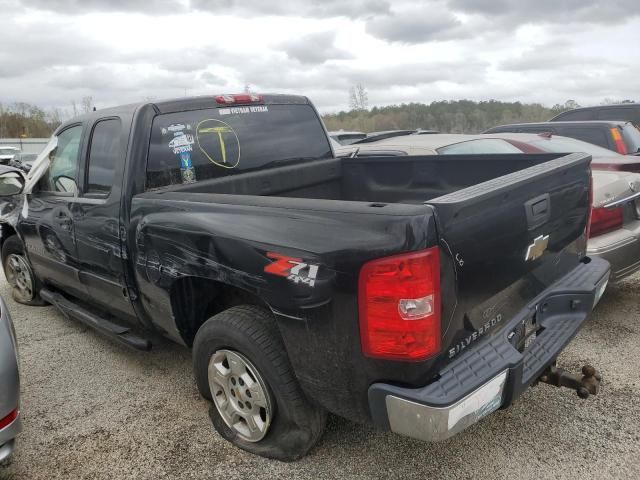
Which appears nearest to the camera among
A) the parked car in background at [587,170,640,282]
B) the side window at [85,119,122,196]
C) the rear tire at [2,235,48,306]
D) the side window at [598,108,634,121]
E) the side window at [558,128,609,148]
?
the side window at [85,119,122,196]

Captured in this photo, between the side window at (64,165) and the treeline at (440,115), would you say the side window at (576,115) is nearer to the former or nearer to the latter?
the side window at (64,165)

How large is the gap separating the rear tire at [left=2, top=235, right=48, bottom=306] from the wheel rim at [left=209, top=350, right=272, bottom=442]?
3035mm

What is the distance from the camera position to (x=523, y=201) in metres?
2.39

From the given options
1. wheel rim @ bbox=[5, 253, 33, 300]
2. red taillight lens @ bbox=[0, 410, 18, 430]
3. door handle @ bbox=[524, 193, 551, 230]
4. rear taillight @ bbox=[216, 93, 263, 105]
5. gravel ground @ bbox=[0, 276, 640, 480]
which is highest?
rear taillight @ bbox=[216, 93, 263, 105]

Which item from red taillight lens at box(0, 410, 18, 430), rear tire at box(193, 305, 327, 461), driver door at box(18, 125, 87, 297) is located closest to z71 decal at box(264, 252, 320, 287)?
rear tire at box(193, 305, 327, 461)

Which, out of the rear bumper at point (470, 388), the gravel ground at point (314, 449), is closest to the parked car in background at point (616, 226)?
the gravel ground at point (314, 449)

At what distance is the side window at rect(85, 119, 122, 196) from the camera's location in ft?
10.9

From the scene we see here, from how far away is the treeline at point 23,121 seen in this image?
43.5 metres

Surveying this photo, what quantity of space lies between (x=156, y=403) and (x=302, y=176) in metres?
1.90

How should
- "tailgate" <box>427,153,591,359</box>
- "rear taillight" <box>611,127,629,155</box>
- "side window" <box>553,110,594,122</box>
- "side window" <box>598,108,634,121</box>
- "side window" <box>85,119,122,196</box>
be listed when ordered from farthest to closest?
A: "side window" <box>553,110,594,122</box>, "side window" <box>598,108,634,121</box>, "rear taillight" <box>611,127,629,155</box>, "side window" <box>85,119,122,196</box>, "tailgate" <box>427,153,591,359</box>

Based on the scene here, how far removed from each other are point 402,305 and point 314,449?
1219mm

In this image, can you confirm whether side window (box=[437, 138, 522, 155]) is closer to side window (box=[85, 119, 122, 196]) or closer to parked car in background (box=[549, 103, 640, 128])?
side window (box=[85, 119, 122, 196])

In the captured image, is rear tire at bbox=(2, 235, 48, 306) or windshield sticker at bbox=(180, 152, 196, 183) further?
rear tire at bbox=(2, 235, 48, 306)

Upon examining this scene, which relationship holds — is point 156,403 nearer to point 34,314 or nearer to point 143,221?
point 143,221
